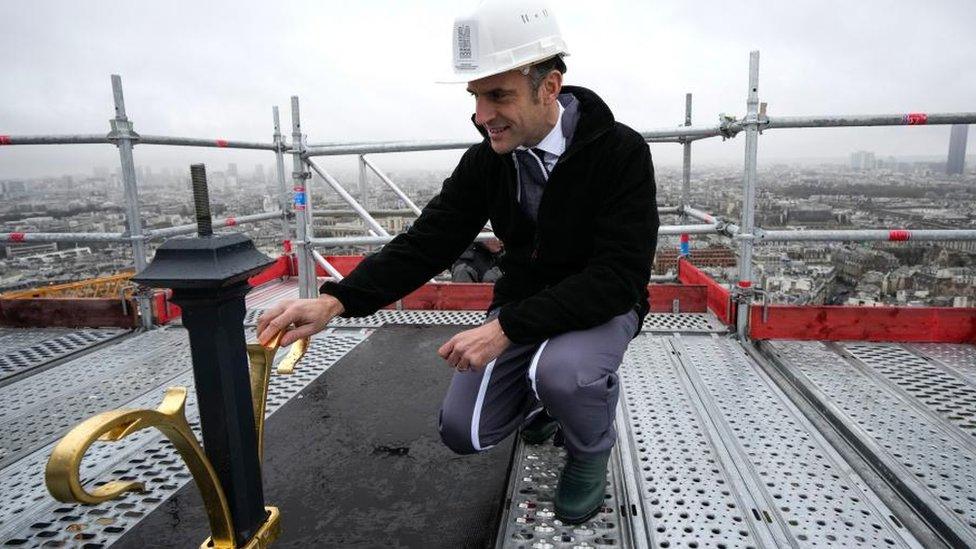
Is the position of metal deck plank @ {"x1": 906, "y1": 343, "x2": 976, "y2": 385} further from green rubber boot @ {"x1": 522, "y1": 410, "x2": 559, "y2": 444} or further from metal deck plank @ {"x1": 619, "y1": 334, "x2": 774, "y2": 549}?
green rubber boot @ {"x1": 522, "y1": 410, "x2": 559, "y2": 444}

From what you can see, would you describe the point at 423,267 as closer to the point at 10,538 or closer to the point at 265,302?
the point at 10,538

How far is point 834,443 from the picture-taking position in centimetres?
196

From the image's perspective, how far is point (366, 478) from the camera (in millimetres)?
1815

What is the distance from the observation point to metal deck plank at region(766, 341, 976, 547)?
1.57 meters

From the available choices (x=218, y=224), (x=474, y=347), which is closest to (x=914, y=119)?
(x=474, y=347)

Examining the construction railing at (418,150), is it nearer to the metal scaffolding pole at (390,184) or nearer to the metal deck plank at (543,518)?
the metal scaffolding pole at (390,184)

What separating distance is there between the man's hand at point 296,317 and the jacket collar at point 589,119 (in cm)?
76

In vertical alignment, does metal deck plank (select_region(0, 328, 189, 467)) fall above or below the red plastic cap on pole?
below

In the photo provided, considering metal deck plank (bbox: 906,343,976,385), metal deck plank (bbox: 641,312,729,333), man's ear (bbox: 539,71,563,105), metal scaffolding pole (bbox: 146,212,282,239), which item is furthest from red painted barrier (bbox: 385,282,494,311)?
metal deck plank (bbox: 906,343,976,385)

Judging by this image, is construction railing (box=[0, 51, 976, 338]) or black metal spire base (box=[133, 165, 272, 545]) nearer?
black metal spire base (box=[133, 165, 272, 545])

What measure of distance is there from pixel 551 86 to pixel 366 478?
54.6 inches

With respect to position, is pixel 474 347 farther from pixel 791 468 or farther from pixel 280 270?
pixel 280 270

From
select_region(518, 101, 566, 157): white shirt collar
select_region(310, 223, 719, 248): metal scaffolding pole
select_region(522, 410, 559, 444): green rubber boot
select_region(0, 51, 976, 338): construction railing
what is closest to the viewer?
select_region(518, 101, 566, 157): white shirt collar

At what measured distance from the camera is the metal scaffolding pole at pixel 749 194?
9.87ft
